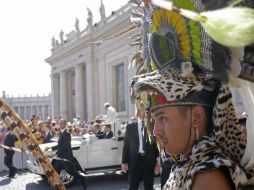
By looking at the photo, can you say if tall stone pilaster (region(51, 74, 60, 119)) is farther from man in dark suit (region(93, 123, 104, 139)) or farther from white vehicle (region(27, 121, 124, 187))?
white vehicle (region(27, 121, 124, 187))

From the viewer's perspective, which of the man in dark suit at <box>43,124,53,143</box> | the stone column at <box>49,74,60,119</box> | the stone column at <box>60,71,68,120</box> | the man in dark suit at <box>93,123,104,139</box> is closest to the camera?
the man in dark suit at <box>93,123,104,139</box>

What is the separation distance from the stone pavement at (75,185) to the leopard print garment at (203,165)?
27.4ft

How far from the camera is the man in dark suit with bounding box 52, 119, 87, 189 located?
10048 millimetres

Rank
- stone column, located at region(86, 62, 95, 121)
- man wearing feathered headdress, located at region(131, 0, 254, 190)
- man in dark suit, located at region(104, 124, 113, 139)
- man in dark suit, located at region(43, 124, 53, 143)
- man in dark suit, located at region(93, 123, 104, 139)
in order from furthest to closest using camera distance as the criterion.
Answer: stone column, located at region(86, 62, 95, 121) < man in dark suit, located at region(43, 124, 53, 143) < man in dark suit, located at region(93, 123, 104, 139) < man in dark suit, located at region(104, 124, 113, 139) < man wearing feathered headdress, located at region(131, 0, 254, 190)

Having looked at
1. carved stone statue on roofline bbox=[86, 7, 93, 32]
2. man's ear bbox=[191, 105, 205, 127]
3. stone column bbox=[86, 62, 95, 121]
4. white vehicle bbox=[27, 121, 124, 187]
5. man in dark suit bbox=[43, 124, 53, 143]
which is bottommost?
white vehicle bbox=[27, 121, 124, 187]

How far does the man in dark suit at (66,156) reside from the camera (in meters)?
10.0

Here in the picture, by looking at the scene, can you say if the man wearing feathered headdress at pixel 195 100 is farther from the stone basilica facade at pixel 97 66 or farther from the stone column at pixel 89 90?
the stone column at pixel 89 90

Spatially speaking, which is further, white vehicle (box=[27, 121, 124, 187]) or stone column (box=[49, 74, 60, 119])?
stone column (box=[49, 74, 60, 119])

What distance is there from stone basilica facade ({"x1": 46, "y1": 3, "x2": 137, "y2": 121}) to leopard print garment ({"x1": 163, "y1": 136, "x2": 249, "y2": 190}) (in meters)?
23.5

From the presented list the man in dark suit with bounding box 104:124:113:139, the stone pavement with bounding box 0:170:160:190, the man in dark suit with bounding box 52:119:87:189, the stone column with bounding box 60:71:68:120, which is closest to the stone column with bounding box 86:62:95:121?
the stone column with bounding box 60:71:68:120

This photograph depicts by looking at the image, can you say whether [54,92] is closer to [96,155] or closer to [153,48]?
[96,155]

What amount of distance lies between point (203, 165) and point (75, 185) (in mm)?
10030

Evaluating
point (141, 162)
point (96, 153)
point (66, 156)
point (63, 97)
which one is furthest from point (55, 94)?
point (141, 162)

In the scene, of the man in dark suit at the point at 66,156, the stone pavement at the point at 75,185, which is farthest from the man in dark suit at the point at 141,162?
the man in dark suit at the point at 66,156
